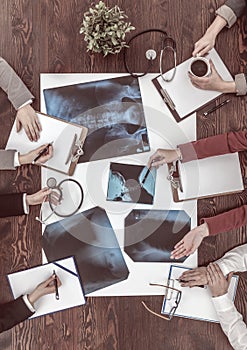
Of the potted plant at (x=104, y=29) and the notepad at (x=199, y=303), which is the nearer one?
the potted plant at (x=104, y=29)

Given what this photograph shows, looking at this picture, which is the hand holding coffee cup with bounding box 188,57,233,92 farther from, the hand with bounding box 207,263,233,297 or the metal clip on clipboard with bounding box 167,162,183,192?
the hand with bounding box 207,263,233,297

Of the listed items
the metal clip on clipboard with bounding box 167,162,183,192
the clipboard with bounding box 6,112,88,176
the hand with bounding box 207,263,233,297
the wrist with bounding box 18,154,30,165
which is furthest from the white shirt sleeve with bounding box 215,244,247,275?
the wrist with bounding box 18,154,30,165

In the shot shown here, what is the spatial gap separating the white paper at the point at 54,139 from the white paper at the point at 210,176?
1.07 feet

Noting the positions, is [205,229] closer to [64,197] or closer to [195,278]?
[195,278]

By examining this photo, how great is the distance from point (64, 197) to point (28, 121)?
237 mm

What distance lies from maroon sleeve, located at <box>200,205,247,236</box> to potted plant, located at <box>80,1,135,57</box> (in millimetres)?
552

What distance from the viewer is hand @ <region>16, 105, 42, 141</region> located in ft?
4.77

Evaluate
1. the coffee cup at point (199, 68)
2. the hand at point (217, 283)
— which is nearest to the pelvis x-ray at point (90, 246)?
the hand at point (217, 283)

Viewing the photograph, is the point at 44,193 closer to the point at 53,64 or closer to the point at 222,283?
the point at 53,64

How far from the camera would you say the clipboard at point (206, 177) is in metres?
1.48

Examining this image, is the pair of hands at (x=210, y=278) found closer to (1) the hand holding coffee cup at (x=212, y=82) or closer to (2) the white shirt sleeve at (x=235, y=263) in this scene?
(2) the white shirt sleeve at (x=235, y=263)

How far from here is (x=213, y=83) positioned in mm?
1451

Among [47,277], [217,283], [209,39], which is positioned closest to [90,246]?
[47,277]

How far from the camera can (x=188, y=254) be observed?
1.48 m
